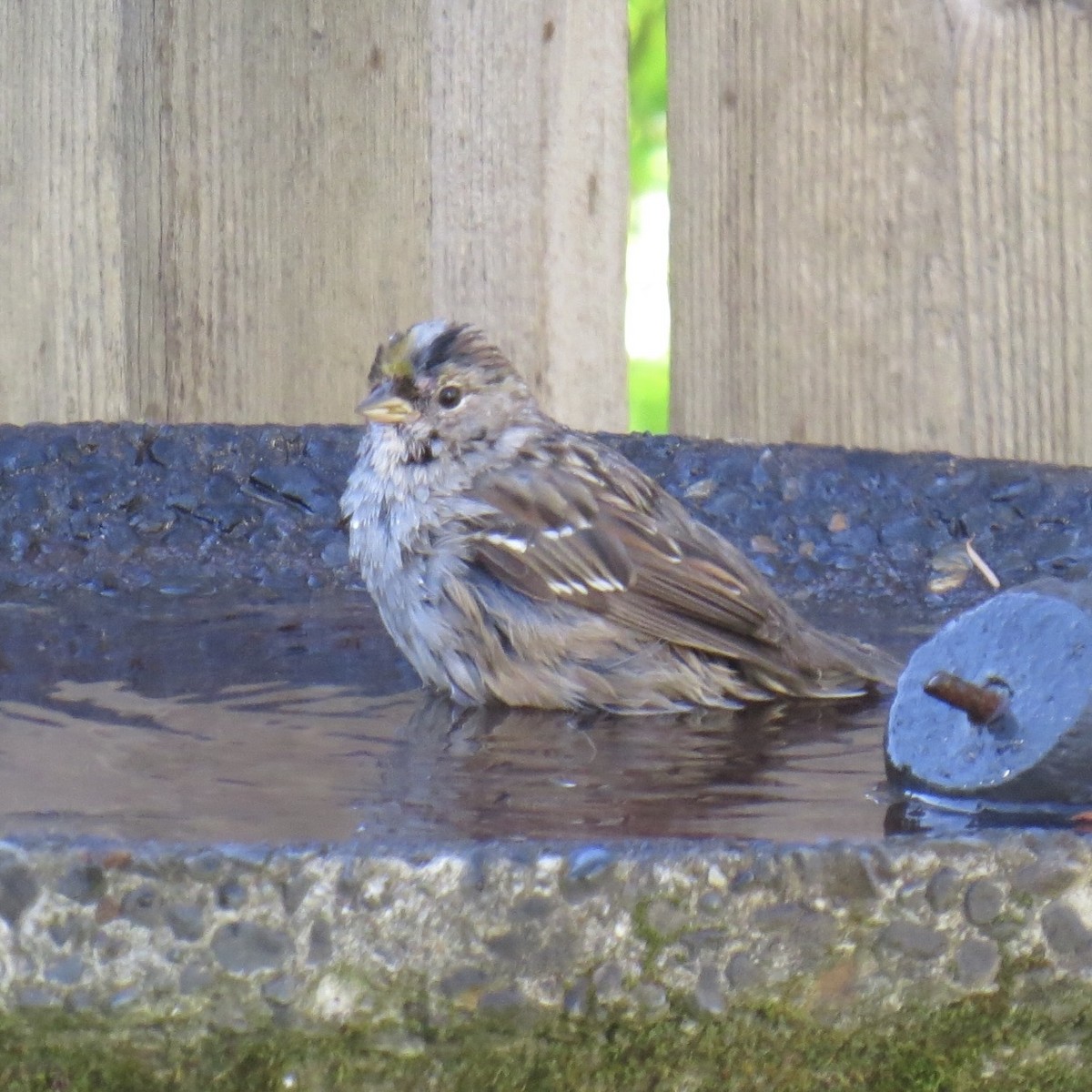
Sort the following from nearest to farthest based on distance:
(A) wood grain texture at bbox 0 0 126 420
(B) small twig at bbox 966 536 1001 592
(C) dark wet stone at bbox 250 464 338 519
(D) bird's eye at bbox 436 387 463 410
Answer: (B) small twig at bbox 966 536 1001 592 → (D) bird's eye at bbox 436 387 463 410 → (C) dark wet stone at bbox 250 464 338 519 → (A) wood grain texture at bbox 0 0 126 420

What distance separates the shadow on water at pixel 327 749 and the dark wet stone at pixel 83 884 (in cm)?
12

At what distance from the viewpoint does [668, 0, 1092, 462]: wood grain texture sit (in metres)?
3.46

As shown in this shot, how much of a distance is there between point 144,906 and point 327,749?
0.81m

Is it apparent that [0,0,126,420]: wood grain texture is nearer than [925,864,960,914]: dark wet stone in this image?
No

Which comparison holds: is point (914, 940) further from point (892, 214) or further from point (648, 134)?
point (648, 134)

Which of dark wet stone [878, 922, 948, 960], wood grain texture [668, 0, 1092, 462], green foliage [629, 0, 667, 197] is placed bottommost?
dark wet stone [878, 922, 948, 960]

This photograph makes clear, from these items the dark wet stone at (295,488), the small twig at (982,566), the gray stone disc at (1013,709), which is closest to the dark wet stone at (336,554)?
the dark wet stone at (295,488)

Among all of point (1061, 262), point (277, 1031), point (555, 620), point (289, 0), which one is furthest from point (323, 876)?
point (289, 0)

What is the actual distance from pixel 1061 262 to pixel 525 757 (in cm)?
163

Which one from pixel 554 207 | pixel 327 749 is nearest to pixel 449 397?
pixel 554 207

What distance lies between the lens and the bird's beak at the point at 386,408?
3000mm

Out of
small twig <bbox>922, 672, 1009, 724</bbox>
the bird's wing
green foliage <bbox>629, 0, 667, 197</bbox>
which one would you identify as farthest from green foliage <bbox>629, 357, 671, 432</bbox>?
small twig <bbox>922, 672, 1009, 724</bbox>

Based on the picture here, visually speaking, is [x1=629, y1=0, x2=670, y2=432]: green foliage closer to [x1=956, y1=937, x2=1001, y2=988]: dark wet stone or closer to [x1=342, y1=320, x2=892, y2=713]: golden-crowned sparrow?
[x1=342, y1=320, x2=892, y2=713]: golden-crowned sparrow

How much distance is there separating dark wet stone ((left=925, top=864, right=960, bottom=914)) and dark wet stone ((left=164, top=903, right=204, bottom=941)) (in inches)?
21.0
